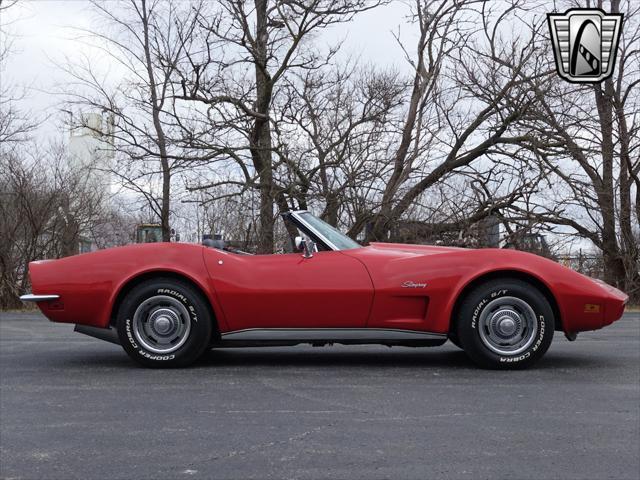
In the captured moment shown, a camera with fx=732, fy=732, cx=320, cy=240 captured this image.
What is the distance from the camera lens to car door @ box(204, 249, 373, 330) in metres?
5.42

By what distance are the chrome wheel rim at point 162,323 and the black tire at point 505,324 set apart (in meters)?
2.07

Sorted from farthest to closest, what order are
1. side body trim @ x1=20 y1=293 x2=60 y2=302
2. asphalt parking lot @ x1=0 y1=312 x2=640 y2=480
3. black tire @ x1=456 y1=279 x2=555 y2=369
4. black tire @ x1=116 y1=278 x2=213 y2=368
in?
side body trim @ x1=20 y1=293 x2=60 y2=302 < black tire @ x1=116 y1=278 x2=213 y2=368 < black tire @ x1=456 y1=279 x2=555 y2=369 < asphalt parking lot @ x1=0 y1=312 x2=640 y2=480

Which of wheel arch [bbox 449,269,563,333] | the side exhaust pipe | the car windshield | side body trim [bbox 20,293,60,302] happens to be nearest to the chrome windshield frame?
the car windshield

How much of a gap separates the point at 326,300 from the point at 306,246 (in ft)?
1.46

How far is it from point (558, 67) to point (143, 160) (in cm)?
948

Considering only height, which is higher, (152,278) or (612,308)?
(152,278)

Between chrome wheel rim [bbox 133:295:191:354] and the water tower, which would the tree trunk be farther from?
chrome wheel rim [bbox 133:295:191:354]

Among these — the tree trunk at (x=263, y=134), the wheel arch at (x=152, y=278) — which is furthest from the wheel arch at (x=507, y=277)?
the tree trunk at (x=263, y=134)

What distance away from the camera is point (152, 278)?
5570mm

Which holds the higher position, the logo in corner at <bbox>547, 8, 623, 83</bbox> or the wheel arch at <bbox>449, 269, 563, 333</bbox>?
the logo in corner at <bbox>547, 8, 623, 83</bbox>

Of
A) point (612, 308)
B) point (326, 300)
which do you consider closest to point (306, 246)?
point (326, 300)

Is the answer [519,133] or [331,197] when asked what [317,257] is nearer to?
[331,197]

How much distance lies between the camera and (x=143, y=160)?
1733 cm

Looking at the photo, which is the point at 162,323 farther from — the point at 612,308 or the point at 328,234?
the point at 612,308
